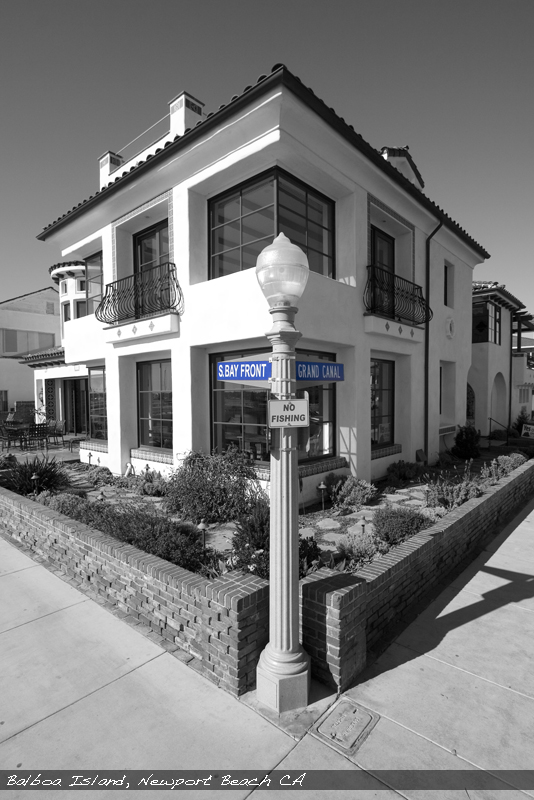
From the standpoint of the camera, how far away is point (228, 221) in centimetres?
899

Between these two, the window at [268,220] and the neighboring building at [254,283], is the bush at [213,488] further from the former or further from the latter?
the window at [268,220]

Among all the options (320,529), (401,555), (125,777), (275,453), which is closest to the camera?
(125,777)

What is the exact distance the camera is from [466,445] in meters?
13.3

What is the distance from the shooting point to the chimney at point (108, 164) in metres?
11.8

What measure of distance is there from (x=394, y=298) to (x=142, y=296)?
6.15 m

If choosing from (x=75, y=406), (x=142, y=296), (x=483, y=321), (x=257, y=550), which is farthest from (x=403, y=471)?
(x=75, y=406)

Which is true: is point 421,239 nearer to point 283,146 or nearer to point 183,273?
point 283,146

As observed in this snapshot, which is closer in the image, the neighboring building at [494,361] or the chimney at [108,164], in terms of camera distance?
the chimney at [108,164]

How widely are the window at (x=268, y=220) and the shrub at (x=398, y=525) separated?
509 centimetres

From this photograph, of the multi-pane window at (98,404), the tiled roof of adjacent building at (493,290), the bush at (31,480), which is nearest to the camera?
the bush at (31,480)

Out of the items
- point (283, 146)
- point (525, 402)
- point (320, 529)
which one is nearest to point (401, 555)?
point (320, 529)

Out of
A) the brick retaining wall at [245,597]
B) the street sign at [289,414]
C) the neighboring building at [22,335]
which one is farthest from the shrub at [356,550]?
the neighboring building at [22,335]

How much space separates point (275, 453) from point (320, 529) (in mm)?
4267

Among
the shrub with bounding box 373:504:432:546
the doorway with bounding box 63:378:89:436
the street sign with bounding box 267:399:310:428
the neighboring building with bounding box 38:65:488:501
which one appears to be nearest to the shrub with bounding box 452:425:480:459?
the neighboring building with bounding box 38:65:488:501
